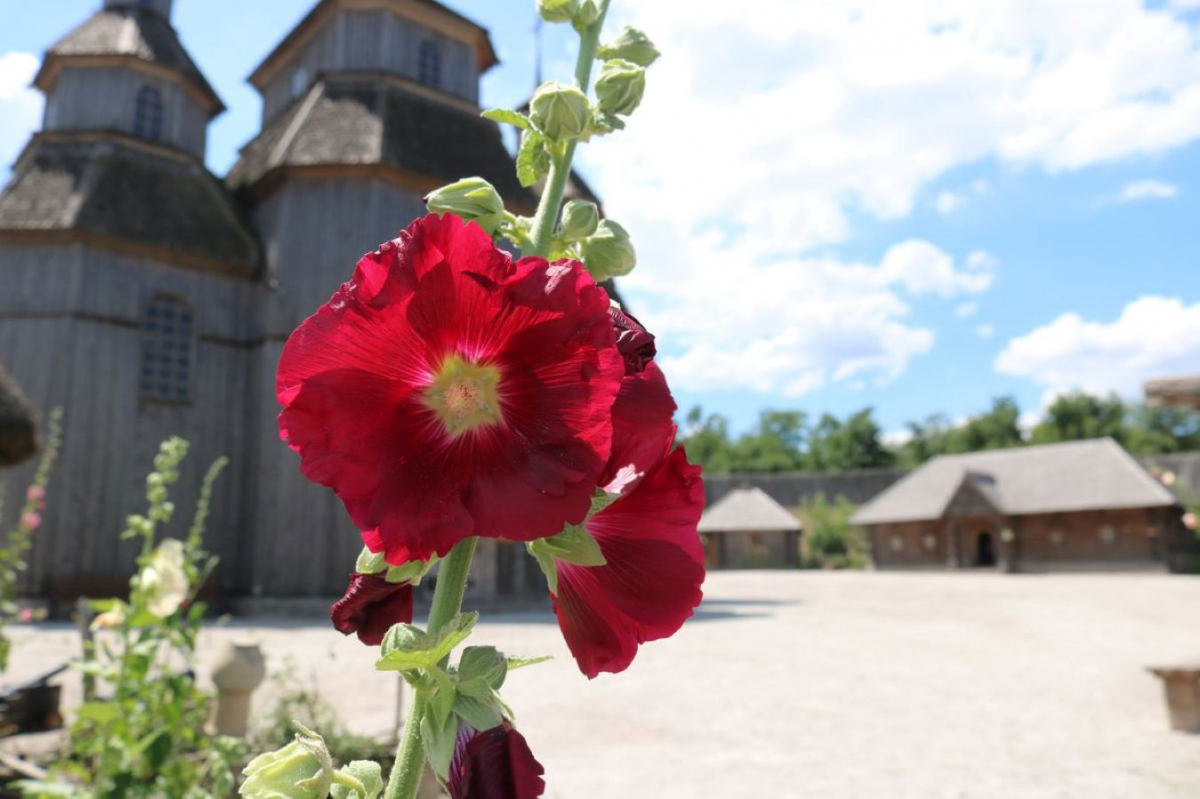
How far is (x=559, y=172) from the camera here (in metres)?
0.95

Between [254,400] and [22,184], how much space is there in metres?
6.46

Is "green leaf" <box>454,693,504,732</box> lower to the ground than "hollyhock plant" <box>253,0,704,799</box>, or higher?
lower

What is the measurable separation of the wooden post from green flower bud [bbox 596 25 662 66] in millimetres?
8944

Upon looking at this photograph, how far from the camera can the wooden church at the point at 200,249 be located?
16.2 metres

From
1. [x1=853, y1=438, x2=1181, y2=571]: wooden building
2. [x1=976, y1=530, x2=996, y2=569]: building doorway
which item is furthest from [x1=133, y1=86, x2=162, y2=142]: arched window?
[x1=976, y1=530, x2=996, y2=569]: building doorway

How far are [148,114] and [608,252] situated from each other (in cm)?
2178

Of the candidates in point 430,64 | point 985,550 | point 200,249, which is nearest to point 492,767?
point 200,249

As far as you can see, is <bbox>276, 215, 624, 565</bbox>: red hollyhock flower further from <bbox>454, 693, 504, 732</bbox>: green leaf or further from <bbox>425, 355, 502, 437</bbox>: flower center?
<bbox>454, 693, 504, 732</bbox>: green leaf

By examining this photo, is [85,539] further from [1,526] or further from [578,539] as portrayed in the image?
[578,539]

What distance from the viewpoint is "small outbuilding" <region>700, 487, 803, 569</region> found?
48.2 metres

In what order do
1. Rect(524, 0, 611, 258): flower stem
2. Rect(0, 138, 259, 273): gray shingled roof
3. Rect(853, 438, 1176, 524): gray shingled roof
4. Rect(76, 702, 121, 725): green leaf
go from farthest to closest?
Rect(853, 438, 1176, 524): gray shingled roof
Rect(0, 138, 259, 273): gray shingled roof
Rect(76, 702, 121, 725): green leaf
Rect(524, 0, 611, 258): flower stem

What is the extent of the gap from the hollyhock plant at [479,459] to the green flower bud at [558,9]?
47 centimetres

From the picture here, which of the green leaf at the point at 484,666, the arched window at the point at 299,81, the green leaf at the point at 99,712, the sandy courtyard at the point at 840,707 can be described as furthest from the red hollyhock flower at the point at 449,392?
the arched window at the point at 299,81

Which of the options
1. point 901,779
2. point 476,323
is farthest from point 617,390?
point 901,779
